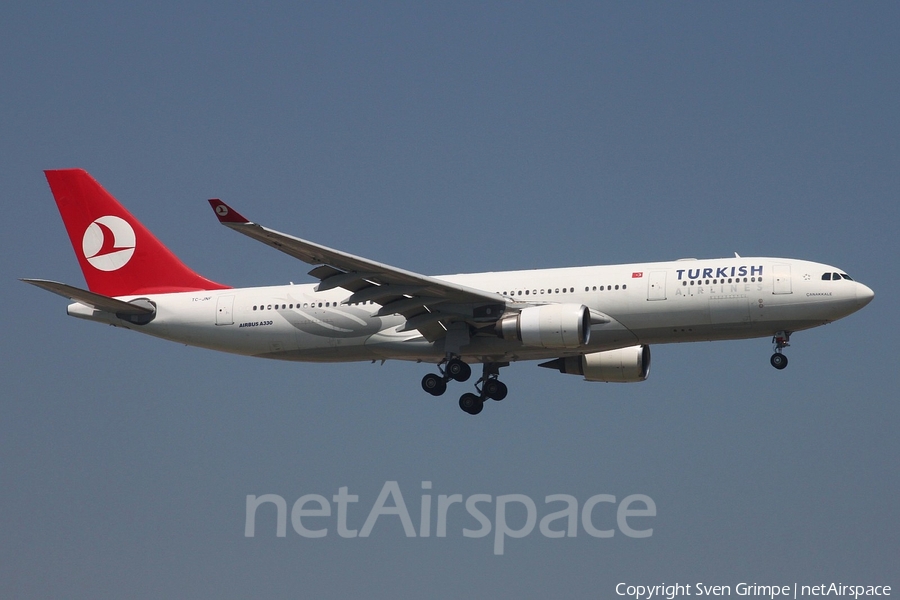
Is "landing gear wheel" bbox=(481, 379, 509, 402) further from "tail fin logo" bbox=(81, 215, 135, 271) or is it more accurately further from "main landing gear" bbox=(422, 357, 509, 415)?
"tail fin logo" bbox=(81, 215, 135, 271)

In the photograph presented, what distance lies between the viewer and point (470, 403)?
138ft

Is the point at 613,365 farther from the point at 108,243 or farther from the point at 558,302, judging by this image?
the point at 108,243

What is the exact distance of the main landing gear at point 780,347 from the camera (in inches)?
1491

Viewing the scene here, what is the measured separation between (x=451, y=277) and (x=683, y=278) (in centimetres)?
793

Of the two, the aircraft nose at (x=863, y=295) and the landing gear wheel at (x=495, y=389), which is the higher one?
the aircraft nose at (x=863, y=295)

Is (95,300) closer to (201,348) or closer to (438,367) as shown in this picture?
(201,348)

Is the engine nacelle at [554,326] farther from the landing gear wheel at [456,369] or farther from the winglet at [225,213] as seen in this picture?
the winglet at [225,213]

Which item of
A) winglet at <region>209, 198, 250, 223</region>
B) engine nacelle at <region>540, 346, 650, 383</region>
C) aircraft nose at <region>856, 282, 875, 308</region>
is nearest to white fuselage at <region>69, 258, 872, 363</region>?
aircraft nose at <region>856, 282, 875, 308</region>

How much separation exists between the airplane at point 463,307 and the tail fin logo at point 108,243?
5 centimetres

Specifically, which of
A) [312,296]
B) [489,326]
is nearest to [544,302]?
[489,326]

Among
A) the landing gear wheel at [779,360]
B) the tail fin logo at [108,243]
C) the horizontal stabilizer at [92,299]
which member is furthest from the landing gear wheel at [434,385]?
the tail fin logo at [108,243]

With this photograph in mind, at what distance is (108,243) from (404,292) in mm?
13473

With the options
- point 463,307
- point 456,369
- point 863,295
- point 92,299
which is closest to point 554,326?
point 463,307

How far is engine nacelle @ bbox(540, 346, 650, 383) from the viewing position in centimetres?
4200
